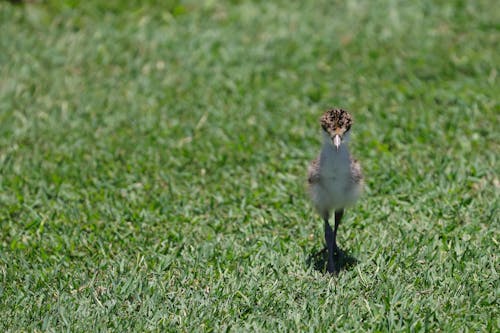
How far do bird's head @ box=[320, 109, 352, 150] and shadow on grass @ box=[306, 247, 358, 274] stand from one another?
1043 mm

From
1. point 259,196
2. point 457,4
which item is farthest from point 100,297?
point 457,4

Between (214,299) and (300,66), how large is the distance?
516 centimetres

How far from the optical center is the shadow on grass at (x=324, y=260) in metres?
6.00

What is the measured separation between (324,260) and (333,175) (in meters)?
0.81

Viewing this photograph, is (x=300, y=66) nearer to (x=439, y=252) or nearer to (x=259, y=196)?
(x=259, y=196)

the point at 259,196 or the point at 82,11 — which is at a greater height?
the point at 82,11

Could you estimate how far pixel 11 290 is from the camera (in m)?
5.81

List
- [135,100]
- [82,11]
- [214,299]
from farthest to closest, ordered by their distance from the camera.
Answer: [82,11]
[135,100]
[214,299]

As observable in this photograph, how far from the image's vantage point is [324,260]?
617cm

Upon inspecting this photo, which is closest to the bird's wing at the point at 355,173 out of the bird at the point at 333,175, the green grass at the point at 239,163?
the bird at the point at 333,175

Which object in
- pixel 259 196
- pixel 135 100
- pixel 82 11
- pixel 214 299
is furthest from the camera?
pixel 82 11

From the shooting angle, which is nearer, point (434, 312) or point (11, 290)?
point (434, 312)

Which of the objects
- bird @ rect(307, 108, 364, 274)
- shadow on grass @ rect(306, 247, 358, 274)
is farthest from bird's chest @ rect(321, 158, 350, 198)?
shadow on grass @ rect(306, 247, 358, 274)

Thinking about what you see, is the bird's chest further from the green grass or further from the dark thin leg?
the green grass
